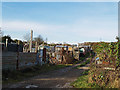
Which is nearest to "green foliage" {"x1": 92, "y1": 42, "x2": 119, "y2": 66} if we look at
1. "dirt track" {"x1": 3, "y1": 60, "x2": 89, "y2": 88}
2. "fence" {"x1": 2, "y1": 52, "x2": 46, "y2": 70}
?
"dirt track" {"x1": 3, "y1": 60, "x2": 89, "y2": 88}

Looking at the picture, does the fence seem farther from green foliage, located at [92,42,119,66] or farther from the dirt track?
green foliage, located at [92,42,119,66]

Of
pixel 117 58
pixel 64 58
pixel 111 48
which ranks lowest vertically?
pixel 64 58

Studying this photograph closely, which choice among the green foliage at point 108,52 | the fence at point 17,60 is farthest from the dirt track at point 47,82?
the green foliage at point 108,52

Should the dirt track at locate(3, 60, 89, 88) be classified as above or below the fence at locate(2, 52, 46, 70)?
below

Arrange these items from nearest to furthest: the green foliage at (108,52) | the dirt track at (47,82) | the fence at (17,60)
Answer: the green foliage at (108,52), the dirt track at (47,82), the fence at (17,60)

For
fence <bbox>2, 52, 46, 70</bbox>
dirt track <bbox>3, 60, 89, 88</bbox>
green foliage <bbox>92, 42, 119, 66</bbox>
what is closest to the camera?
green foliage <bbox>92, 42, 119, 66</bbox>

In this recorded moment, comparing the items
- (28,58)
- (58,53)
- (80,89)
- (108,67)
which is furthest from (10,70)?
(58,53)

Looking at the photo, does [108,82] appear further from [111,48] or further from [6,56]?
[6,56]

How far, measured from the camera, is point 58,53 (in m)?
22.1

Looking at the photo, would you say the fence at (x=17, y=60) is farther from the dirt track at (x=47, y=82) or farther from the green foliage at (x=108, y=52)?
the green foliage at (x=108, y=52)

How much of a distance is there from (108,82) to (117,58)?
1257 millimetres

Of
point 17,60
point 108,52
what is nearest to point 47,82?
point 108,52

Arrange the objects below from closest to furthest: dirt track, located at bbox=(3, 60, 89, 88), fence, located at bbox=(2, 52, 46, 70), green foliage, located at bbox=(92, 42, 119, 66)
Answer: green foliage, located at bbox=(92, 42, 119, 66)
dirt track, located at bbox=(3, 60, 89, 88)
fence, located at bbox=(2, 52, 46, 70)

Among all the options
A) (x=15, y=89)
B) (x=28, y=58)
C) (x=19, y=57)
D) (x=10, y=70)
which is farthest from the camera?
(x=28, y=58)
